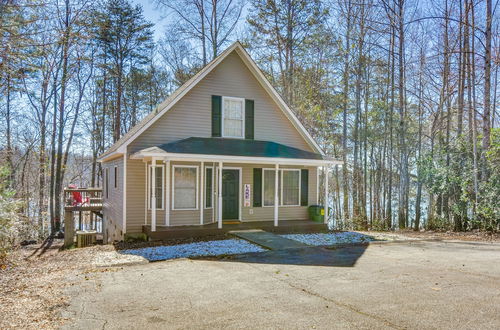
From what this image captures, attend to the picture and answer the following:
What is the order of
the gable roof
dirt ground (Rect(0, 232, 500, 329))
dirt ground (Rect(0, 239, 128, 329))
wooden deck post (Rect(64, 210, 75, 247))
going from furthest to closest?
wooden deck post (Rect(64, 210, 75, 247))
the gable roof
dirt ground (Rect(0, 232, 500, 329))
dirt ground (Rect(0, 239, 128, 329))

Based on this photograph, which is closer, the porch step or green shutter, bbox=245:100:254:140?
the porch step

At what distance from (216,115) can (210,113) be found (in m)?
0.24

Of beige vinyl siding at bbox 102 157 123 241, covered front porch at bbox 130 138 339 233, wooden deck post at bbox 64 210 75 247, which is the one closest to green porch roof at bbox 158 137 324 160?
covered front porch at bbox 130 138 339 233

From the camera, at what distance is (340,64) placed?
66.8 ft

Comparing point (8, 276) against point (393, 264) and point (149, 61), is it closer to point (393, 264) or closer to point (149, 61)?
point (393, 264)

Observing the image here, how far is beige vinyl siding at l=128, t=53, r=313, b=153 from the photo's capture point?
12172 mm

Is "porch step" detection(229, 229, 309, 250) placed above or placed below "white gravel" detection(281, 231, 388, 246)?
above

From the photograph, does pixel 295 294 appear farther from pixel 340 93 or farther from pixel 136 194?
pixel 340 93

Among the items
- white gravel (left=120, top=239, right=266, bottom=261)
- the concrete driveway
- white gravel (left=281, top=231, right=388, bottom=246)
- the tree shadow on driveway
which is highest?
the concrete driveway

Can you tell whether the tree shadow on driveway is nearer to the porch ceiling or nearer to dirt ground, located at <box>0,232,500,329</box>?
dirt ground, located at <box>0,232,500,329</box>

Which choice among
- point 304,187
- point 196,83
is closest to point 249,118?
point 196,83

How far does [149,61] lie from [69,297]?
2162 centimetres

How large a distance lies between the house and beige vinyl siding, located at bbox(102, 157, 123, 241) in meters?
0.04

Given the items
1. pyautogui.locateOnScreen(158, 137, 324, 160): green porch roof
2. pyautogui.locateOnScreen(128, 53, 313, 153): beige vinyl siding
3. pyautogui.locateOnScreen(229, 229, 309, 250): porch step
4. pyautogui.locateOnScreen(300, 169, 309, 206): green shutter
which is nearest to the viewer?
pyautogui.locateOnScreen(229, 229, 309, 250): porch step
